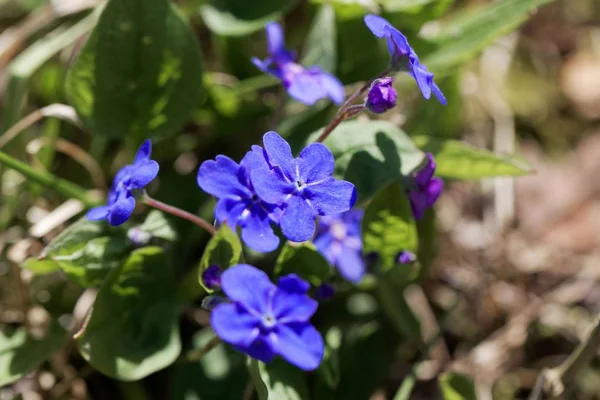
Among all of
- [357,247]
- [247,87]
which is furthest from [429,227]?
[247,87]

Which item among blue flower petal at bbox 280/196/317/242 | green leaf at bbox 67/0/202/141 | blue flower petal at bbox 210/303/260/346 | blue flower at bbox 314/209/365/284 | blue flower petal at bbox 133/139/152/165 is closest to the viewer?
blue flower petal at bbox 210/303/260/346

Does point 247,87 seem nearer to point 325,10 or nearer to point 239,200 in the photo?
point 325,10

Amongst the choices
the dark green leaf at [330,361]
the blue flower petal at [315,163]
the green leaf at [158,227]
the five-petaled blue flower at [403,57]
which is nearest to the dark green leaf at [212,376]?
the dark green leaf at [330,361]

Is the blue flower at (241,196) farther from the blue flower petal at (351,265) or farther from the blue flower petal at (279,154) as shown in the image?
the blue flower petal at (351,265)

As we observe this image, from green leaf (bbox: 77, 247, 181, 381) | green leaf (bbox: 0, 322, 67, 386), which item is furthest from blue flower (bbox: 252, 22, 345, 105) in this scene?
green leaf (bbox: 0, 322, 67, 386)

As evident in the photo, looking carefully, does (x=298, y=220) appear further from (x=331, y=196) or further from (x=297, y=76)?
(x=297, y=76)

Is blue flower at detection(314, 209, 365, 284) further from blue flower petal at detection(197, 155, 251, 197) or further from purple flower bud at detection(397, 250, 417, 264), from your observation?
blue flower petal at detection(197, 155, 251, 197)
